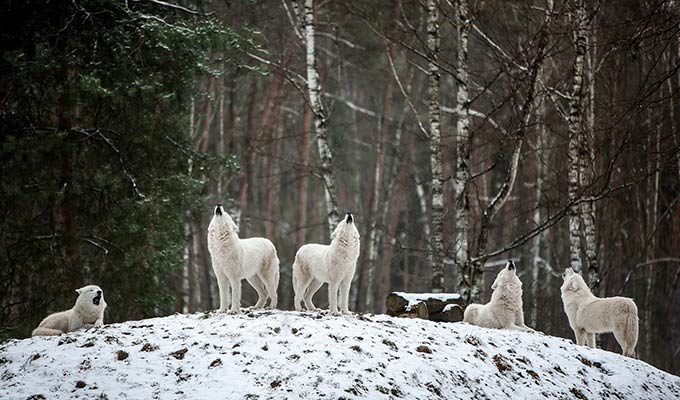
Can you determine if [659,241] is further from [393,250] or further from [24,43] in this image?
[24,43]

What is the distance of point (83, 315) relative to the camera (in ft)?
37.2

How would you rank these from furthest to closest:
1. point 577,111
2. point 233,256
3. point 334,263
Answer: point 577,111 → point 334,263 → point 233,256

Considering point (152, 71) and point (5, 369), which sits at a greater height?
point (152, 71)

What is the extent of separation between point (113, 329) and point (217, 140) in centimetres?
1993

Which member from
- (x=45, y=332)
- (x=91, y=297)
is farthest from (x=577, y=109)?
(x=45, y=332)

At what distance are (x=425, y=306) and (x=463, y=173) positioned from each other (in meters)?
4.32

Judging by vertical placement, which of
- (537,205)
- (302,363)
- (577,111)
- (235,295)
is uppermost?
(577,111)

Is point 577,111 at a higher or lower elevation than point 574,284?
higher

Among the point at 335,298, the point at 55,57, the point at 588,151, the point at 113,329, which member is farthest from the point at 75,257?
the point at 588,151

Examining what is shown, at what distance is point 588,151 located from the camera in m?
16.2

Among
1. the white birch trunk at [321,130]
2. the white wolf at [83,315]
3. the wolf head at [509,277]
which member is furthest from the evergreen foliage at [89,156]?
the wolf head at [509,277]

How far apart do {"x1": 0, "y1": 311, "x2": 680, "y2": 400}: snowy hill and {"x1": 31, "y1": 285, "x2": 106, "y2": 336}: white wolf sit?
89 centimetres

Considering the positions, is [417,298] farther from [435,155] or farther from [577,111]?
[577,111]

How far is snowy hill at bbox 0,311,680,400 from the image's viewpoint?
8594 mm
